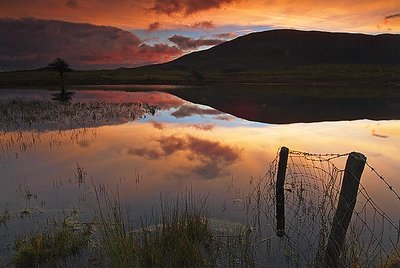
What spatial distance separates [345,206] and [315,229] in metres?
3.30

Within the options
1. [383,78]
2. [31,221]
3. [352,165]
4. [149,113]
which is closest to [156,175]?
[31,221]

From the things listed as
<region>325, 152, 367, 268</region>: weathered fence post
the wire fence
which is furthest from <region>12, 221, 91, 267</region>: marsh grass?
<region>325, 152, 367, 268</region>: weathered fence post

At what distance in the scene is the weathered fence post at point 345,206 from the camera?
255 inches

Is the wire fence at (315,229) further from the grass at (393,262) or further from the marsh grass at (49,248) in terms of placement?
the marsh grass at (49,248)

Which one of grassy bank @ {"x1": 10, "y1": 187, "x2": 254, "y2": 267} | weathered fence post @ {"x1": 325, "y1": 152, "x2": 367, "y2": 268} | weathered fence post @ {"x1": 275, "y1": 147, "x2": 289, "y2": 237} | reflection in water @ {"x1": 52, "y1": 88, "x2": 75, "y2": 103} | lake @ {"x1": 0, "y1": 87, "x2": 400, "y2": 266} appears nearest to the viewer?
weathered fence post @ {"x1": 325, "y1": 152, "x2": 367, "y2": 268}

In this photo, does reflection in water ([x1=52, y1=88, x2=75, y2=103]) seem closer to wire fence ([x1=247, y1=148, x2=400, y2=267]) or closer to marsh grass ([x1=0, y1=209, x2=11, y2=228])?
marsh grass ([x1=0, y1=209, x2=11, y2=228])

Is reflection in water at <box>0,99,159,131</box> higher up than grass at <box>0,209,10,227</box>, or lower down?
lower down

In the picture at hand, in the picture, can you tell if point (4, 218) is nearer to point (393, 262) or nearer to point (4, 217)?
point (4, 217)

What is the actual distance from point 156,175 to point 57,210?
471cm

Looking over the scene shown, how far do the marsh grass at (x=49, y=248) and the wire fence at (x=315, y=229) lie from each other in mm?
4040

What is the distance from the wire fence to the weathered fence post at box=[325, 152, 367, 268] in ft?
0.42

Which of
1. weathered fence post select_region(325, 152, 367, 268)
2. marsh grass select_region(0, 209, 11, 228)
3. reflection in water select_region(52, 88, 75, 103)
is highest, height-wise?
weathered fence post select_region(325, 152, 367, 268)

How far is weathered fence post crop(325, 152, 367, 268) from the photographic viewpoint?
6480 millimetres

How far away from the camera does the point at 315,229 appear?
9734mm
